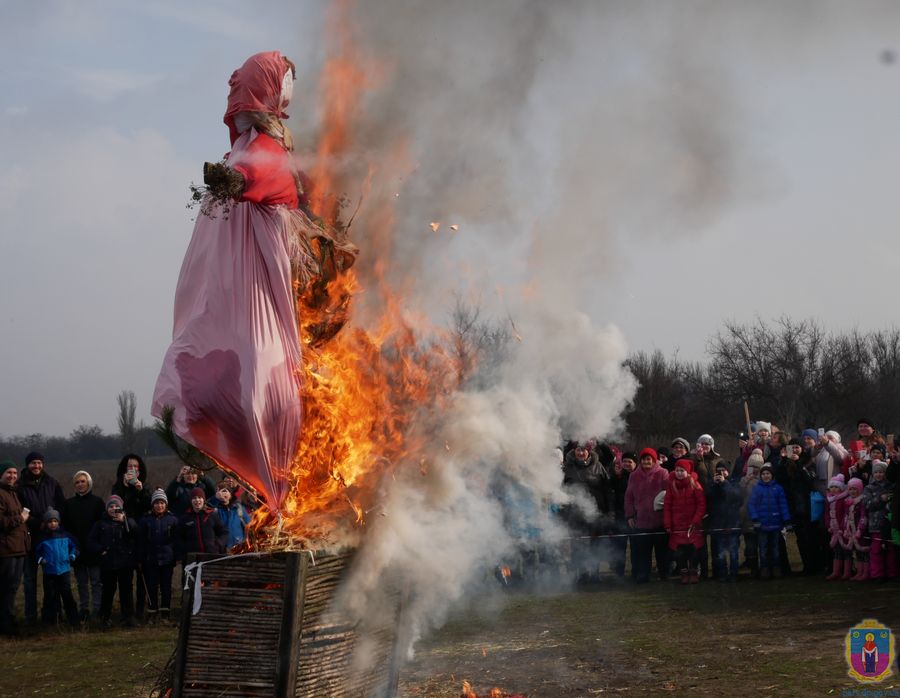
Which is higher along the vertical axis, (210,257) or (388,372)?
(210,257)

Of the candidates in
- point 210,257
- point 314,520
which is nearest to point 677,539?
point 314,520

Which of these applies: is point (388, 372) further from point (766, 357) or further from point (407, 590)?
point (766, 357)

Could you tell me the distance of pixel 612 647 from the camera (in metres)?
8.47

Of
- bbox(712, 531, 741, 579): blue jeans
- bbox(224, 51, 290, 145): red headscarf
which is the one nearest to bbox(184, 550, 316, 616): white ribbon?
bbox(224, 51, 290, 145): red headscarf

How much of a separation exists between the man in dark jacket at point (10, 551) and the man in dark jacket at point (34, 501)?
0.47m

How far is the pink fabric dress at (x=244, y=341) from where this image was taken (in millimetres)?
5742

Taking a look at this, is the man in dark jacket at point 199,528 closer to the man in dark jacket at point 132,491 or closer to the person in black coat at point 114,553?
the person in black coat at point 114,553

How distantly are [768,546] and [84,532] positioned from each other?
862 centimetres

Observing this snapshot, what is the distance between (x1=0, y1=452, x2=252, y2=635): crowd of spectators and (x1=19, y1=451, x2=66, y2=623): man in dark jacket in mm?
12

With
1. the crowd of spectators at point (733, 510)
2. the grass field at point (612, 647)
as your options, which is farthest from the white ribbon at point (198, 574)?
the crowd of spectators at point (733, 510)

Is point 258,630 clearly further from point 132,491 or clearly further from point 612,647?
point 132,491

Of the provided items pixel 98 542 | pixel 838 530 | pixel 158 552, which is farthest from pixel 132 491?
pixel 838 530

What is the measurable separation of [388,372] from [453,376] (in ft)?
1.96

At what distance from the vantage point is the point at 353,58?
6.57 m
